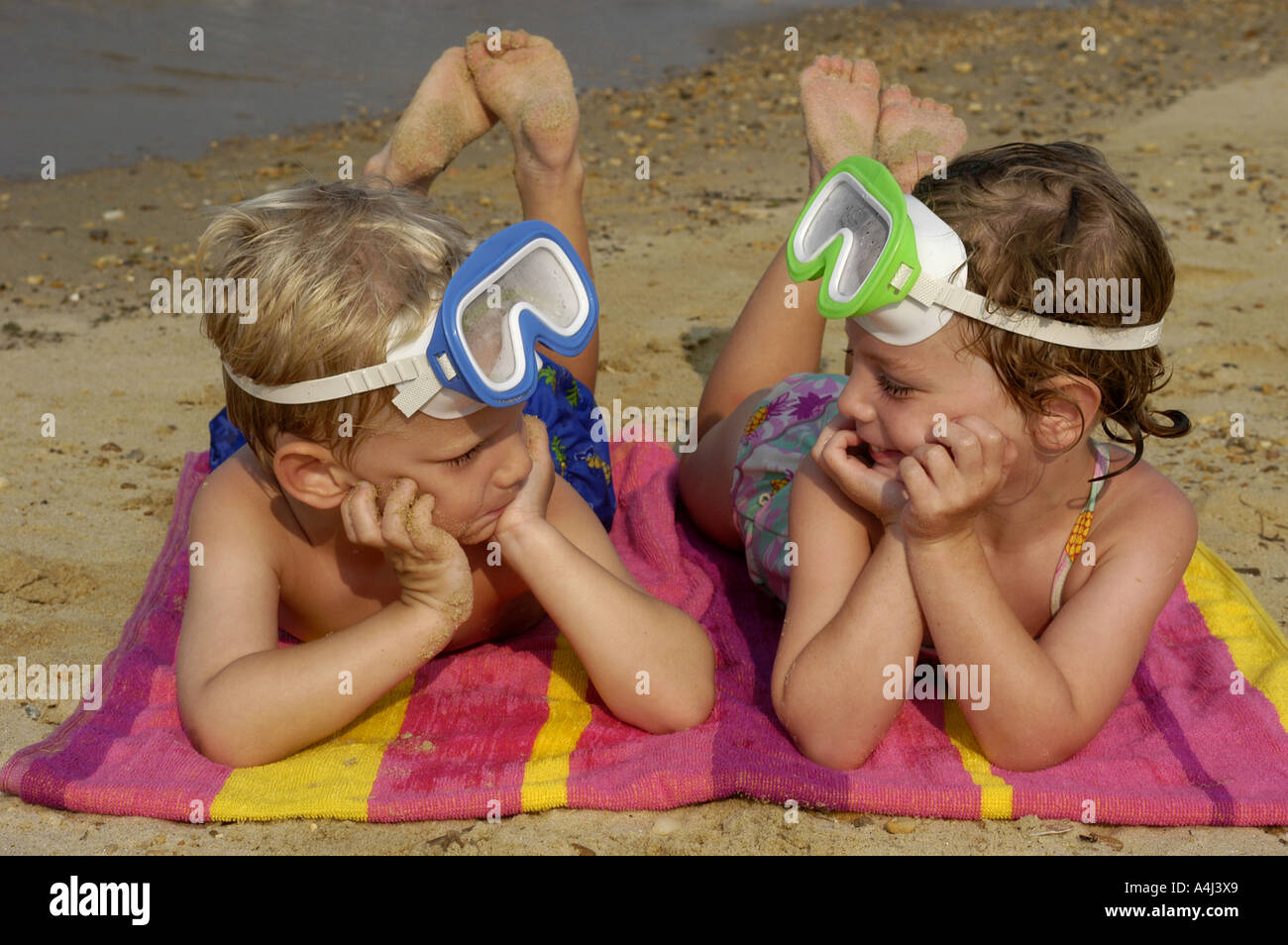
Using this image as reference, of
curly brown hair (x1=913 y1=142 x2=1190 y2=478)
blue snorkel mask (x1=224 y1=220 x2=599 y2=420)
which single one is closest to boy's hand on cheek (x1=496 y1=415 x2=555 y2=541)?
blue snorkel mask (x1=224 y1=220 x2=599 y2=420)

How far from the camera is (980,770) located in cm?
296

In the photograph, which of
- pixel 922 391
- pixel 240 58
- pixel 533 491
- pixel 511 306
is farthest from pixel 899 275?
pixel 240 58

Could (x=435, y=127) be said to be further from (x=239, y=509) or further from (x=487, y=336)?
(x=487, y=336)

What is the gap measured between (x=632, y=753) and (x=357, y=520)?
87 cm

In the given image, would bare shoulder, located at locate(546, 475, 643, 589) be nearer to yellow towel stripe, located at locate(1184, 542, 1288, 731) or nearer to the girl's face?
the girl's face

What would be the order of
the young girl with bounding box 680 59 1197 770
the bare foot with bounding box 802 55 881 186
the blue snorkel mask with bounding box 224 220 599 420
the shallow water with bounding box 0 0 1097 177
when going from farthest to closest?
the shallow water with bounding box 0 0 1097 177 < the bare foot with bounding box 802 55 881 186 < the young girl with bounding box 680 59 1197 770 < the blue snorkel mask with bounding box 224 220 599 420

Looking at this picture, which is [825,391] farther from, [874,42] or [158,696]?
[874,42]

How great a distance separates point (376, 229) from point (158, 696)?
1.42 metres

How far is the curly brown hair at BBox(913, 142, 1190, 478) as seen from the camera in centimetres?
268

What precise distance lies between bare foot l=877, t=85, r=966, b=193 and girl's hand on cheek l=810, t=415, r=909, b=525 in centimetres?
135

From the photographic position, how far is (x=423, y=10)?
50.4 ft

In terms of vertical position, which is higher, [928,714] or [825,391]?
[825,391]

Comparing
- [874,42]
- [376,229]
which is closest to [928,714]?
[376,229]
